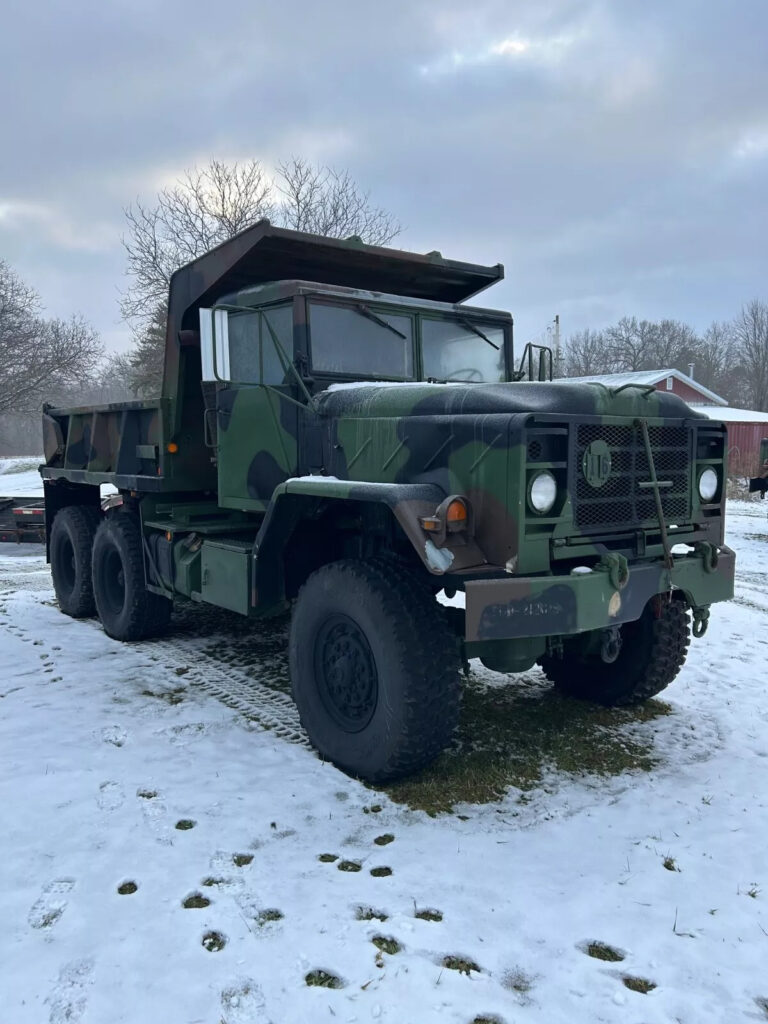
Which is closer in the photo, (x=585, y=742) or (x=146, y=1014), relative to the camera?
(x=146, y=1014)

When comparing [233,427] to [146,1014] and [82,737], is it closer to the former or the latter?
[82,737]

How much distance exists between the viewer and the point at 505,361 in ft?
17.8

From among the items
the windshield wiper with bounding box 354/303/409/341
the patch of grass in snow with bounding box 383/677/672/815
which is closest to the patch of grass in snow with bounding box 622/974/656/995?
the patch of grass in snow with bounding box 383/677/672/815

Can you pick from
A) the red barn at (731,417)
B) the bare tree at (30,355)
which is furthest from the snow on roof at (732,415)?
the bare tree at (30,355)

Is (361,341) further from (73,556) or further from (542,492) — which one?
(73,556)

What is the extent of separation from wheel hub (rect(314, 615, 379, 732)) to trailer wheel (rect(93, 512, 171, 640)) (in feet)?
8.81

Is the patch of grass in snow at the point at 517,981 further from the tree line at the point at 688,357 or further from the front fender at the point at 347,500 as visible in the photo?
the tree line at the point at 688,357

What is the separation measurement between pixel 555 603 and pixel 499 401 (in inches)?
35.1

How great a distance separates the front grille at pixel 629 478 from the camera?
3506mm

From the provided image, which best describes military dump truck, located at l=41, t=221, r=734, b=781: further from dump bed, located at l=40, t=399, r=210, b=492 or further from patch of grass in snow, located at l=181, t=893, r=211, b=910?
patch of grass in snow, located at l=181, t=893, r=211, b=910

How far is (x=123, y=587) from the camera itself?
659cm

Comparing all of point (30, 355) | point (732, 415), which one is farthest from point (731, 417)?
point (30, 355)


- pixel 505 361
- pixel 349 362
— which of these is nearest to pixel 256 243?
pixel 349 362

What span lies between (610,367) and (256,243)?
5903cm
